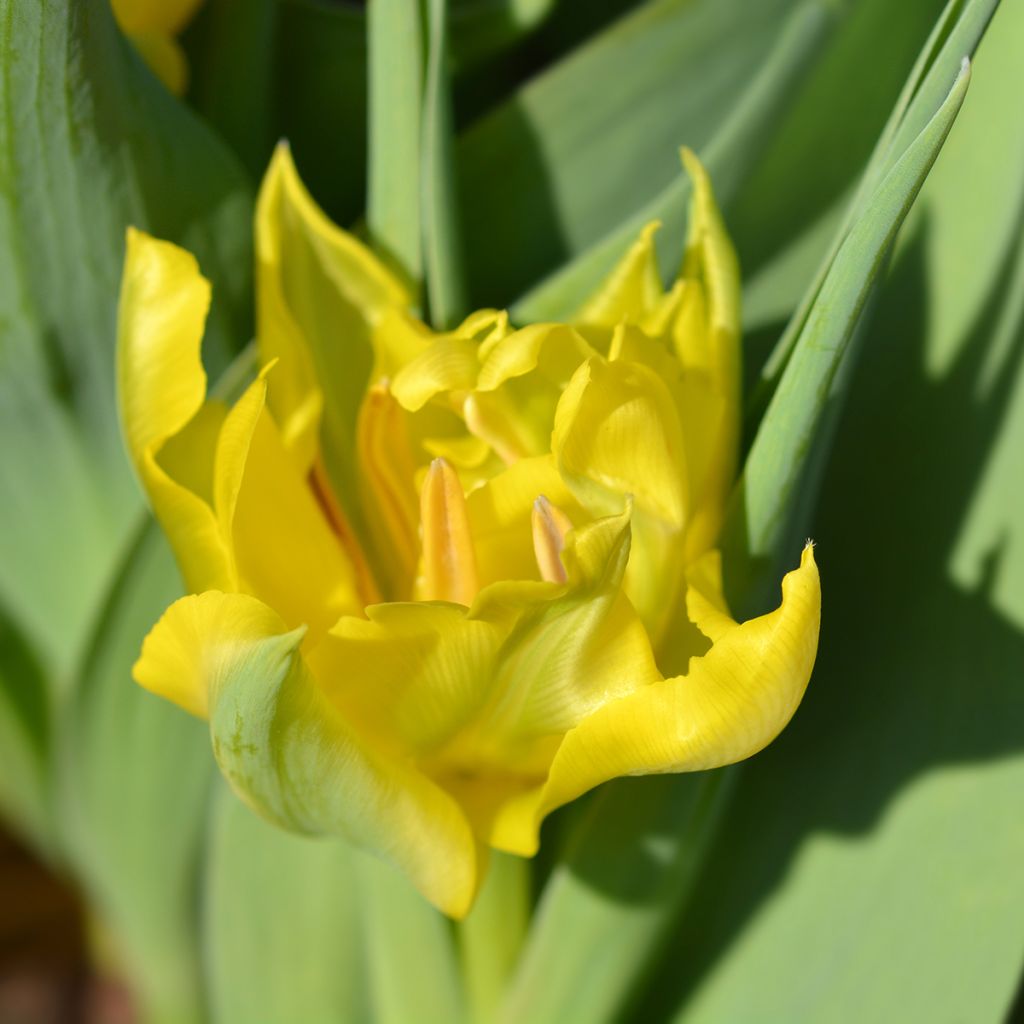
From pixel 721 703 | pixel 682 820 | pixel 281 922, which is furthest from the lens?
pixel 281 922

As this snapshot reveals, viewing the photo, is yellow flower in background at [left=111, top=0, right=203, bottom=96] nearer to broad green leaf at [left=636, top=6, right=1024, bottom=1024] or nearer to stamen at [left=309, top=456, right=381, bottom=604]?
stamen at [left=309, top=456, right=381, bottom=604]

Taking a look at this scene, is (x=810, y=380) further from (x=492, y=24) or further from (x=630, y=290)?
(x=492, y=24)

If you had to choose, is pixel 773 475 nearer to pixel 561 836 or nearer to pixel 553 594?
pixel 553 594

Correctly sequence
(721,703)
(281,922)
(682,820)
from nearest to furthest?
(721,703), (682,820), (281,922)

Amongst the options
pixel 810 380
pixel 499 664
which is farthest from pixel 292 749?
pixel 810 380

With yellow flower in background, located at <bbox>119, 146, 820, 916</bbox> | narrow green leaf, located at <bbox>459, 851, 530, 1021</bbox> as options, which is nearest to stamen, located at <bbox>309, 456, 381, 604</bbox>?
yellow flower in background, located at <bbox>119, 146, 820, 916</bbox>

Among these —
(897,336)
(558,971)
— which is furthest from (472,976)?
(897,336)
